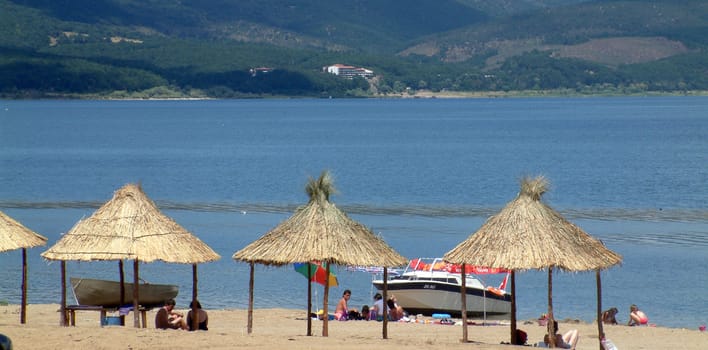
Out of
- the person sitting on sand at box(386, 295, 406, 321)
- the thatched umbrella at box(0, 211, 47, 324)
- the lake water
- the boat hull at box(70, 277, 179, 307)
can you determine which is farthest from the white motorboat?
the thatched umbrella at box(0, 211, 47, 324)

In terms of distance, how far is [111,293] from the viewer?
19359mm

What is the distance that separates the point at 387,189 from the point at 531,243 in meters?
36.5

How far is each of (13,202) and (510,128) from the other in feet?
264

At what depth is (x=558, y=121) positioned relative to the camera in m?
137

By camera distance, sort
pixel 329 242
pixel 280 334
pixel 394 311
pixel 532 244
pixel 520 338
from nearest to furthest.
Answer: pixel 532 244 < pixel 329 242 < pixel 520 338 < pixel 280 334 < pixel 394 311

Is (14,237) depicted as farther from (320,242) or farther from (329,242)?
(329,242)

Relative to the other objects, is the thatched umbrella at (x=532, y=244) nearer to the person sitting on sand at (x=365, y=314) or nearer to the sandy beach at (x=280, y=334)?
the sandy beach at (x=280, y=334)

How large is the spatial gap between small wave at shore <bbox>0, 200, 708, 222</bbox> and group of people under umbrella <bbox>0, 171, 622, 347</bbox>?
2321 cm

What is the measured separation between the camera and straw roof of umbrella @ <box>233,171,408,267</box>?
16953 mm

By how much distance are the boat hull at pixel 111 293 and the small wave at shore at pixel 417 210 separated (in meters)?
22.6

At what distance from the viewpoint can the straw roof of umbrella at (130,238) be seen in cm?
1727

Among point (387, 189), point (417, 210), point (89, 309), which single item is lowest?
point (417, 210)

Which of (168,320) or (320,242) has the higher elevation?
(320,242)

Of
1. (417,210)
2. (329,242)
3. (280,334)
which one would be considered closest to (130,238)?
(329,242)
